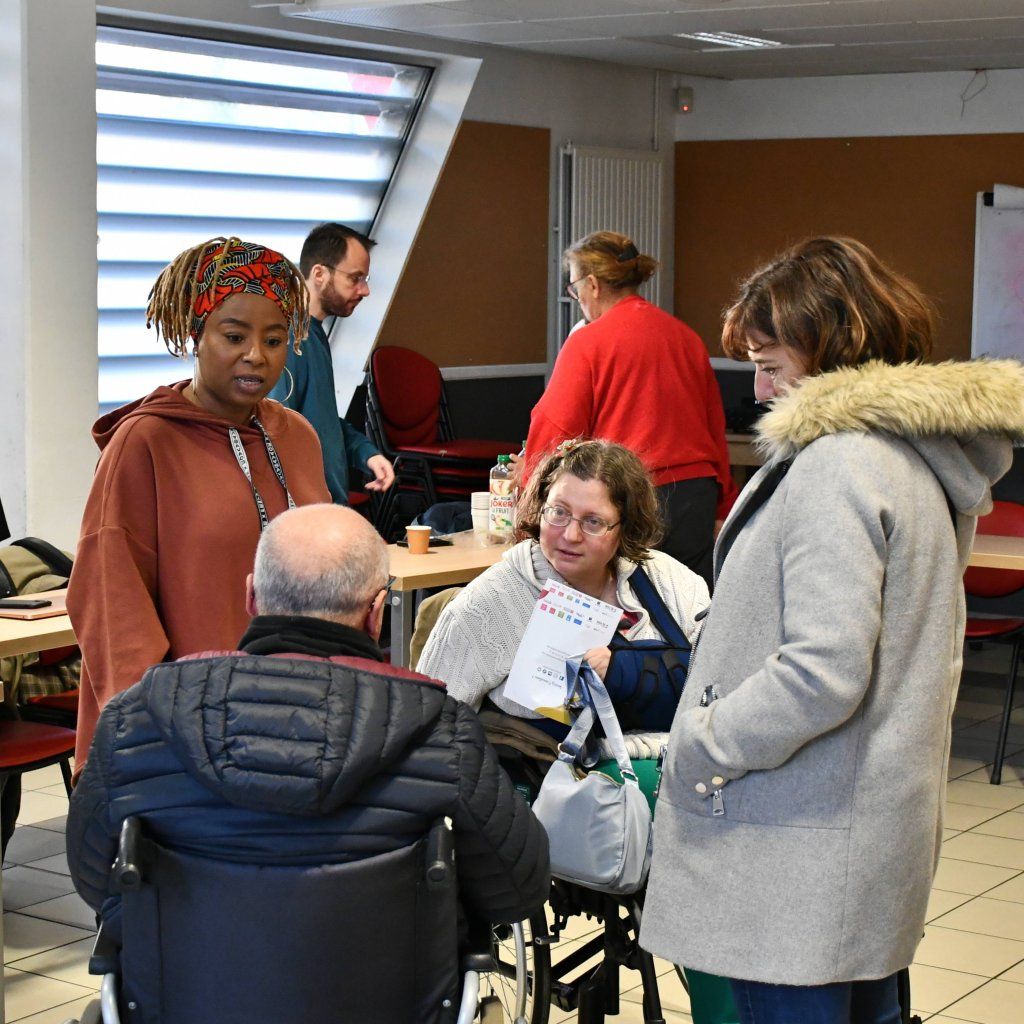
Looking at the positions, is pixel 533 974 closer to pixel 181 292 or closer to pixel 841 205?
pixel 181 292

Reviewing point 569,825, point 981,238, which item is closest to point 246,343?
point 569,825

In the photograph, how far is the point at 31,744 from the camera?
3783mm

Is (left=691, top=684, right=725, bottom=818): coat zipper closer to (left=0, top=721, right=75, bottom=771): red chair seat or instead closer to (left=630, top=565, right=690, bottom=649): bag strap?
(left=630, top=565, right=690, bottom=649): bag strap

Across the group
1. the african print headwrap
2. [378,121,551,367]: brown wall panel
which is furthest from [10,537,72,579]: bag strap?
[378,121,551,367]: brown wall panel

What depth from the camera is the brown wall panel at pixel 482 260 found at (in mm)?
8375

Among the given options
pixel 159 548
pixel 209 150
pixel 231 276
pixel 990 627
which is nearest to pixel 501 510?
pixel 990 627

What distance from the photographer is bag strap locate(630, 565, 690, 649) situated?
300 cm

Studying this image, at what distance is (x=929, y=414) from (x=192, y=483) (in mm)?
1176

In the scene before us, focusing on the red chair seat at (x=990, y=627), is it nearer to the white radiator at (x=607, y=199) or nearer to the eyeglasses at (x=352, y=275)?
the eyeglasses at (x=352, y=275)

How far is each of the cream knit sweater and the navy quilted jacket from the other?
1004mm

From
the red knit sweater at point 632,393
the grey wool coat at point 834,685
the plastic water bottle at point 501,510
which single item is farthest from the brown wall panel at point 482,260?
the grey wool coat at point 834,685

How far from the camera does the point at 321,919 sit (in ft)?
6.11

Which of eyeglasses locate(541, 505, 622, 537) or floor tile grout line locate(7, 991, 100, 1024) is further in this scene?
floor tile grout line locate(7, 991, 100, 1024)

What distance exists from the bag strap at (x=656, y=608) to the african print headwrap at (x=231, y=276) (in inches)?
35.0
